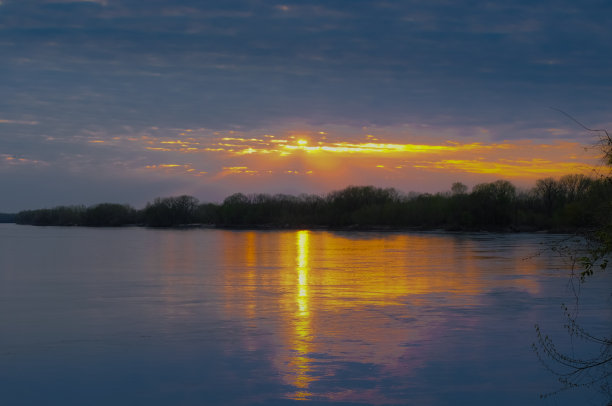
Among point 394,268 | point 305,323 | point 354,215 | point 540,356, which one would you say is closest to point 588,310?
point 540,356

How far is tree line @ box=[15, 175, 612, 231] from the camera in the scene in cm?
8056

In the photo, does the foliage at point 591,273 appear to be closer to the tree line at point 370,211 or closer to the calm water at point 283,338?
the calm water at point 283,338

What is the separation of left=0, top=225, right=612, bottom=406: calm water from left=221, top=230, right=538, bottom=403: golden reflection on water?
0.13 ft

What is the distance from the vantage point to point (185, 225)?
124 meters

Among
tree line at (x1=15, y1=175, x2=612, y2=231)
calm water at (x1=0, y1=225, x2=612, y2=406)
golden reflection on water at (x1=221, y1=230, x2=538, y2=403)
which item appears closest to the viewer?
calm water at (x1=0, y1=225, x2=612, y2=406)

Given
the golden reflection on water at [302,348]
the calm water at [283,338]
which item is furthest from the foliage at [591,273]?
the golden reflection on water at [302,348]

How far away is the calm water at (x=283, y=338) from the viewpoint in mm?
7543

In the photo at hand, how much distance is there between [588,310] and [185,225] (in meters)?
115

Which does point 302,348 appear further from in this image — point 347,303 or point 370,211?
point 370,211

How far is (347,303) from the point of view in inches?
559

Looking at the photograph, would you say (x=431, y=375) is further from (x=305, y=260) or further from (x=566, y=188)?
(x=566, y=188)

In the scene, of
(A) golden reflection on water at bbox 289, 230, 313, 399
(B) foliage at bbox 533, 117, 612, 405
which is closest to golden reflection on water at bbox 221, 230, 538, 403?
(A) golden reflection on water at bbox 289, 230, 313, 399

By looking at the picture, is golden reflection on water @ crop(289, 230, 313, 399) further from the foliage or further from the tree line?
the tree line

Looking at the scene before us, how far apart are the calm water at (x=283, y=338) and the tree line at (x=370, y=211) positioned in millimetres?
53999
